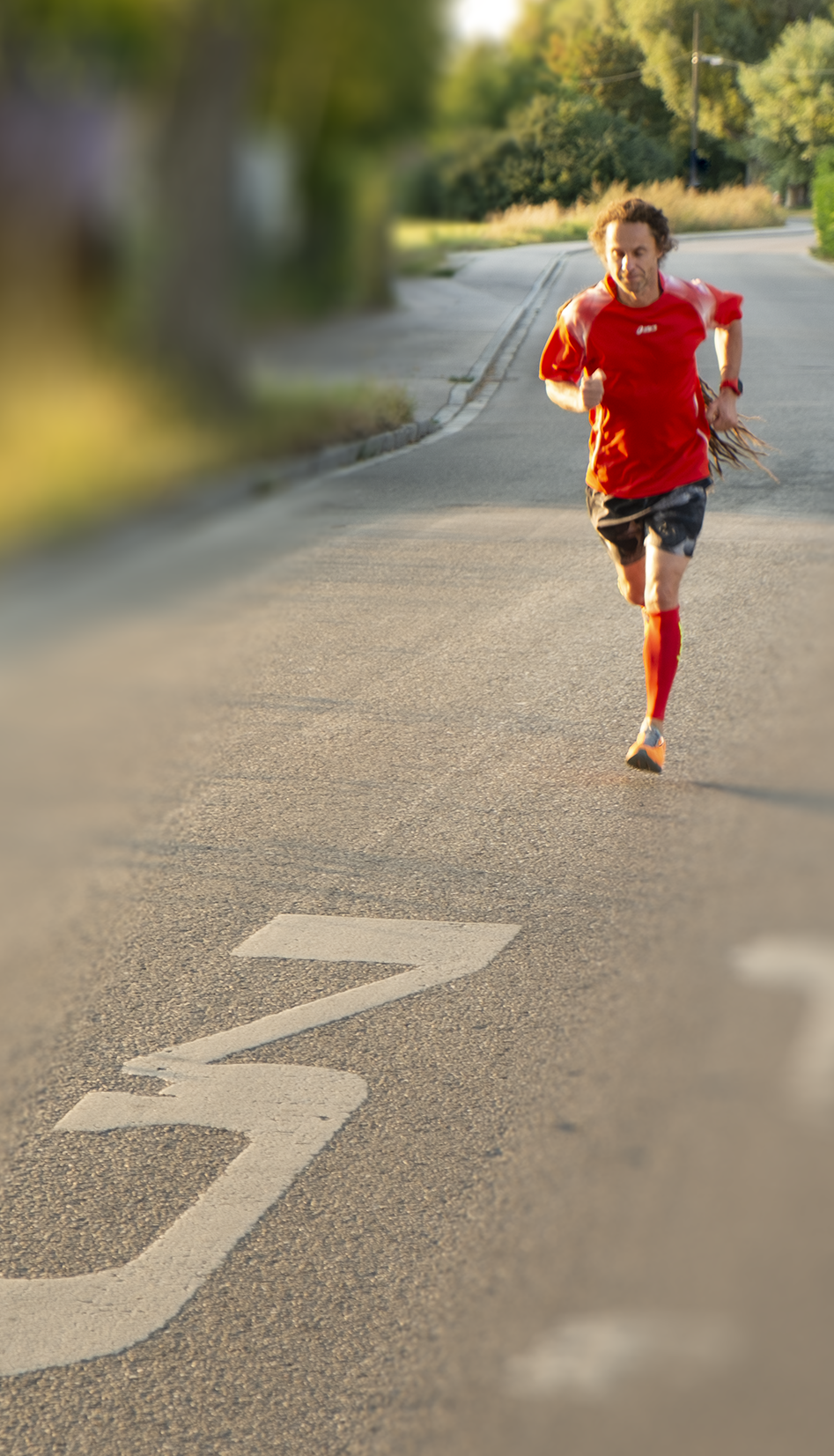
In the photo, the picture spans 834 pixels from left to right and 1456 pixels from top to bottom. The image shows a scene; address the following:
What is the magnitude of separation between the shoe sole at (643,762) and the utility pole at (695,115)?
5.73 metres

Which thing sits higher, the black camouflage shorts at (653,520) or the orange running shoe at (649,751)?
the black camouflage shorts at (653,520)

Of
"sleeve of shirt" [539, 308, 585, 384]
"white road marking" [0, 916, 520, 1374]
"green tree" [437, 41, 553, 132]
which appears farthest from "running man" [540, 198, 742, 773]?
"white road marking" [0, 916, 520, 1374]

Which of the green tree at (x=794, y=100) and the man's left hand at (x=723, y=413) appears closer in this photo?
the green tree at (x=794, y=100)

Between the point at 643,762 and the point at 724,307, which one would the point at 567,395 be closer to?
the point at 724,307

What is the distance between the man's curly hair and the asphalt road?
0.28 ft

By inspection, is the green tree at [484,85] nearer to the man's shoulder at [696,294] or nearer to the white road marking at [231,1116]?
the man's shoulder at [696,294]

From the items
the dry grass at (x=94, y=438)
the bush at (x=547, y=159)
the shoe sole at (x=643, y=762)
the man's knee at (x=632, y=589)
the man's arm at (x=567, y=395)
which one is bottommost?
the shoe sole at (x=643, y=762)

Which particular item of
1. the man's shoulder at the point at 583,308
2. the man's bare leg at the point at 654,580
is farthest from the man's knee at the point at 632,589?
the man's shoulder at the point at 583,308

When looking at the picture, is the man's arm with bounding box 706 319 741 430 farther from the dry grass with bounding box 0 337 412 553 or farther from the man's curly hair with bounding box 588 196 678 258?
the dry grass with bounding box 0 337 412 553

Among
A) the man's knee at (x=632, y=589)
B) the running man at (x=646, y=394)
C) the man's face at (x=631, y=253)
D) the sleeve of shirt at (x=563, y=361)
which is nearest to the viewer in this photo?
the man's face at (x=631, y=253)

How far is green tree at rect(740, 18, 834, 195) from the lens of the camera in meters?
0.53

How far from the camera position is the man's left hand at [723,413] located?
2436mm

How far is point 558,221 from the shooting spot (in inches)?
26.8

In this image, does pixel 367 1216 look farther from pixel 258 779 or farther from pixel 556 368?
pixel 556 368
